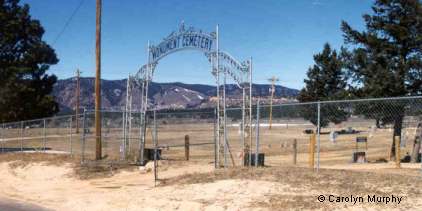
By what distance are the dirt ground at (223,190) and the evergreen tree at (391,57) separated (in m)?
9.29

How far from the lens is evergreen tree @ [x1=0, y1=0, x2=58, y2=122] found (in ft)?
126

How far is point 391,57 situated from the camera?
2584cm

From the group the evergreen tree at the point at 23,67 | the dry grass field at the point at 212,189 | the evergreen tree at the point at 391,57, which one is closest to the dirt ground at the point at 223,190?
the dry grass field at the point at 212,189

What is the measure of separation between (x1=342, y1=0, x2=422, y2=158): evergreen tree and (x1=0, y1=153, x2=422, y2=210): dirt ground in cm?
929

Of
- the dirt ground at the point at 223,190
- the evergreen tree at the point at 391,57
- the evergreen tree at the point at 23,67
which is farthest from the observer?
the evergreen tree at the point at 23,67

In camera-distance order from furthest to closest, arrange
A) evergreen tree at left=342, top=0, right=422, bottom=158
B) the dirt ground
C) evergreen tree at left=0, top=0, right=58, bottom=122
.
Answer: evergreen tree at left=0, top=0, right=58, bottom=122 < evergreen tree at left=342, top=0, right=422, bottom=158 < the dirt ground

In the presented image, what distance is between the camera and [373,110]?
2420cm

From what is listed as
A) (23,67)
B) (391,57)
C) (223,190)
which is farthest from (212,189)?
(23,67)

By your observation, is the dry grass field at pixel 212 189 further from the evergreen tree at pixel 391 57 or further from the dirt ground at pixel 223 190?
the evergreen tree at pixel 391 57

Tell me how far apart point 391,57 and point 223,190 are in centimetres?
1498

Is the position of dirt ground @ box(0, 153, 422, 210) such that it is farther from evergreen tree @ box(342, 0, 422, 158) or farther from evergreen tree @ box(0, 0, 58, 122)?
evergreen tree @ box(0, 0, 58, 122)

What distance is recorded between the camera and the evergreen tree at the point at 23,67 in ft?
126

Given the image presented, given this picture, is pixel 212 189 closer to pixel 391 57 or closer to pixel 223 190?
pixel 223 190

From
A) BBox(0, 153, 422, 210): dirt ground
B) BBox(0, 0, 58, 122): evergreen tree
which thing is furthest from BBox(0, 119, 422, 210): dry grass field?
BBox(0, 0, 58, 122): evergreen tree
